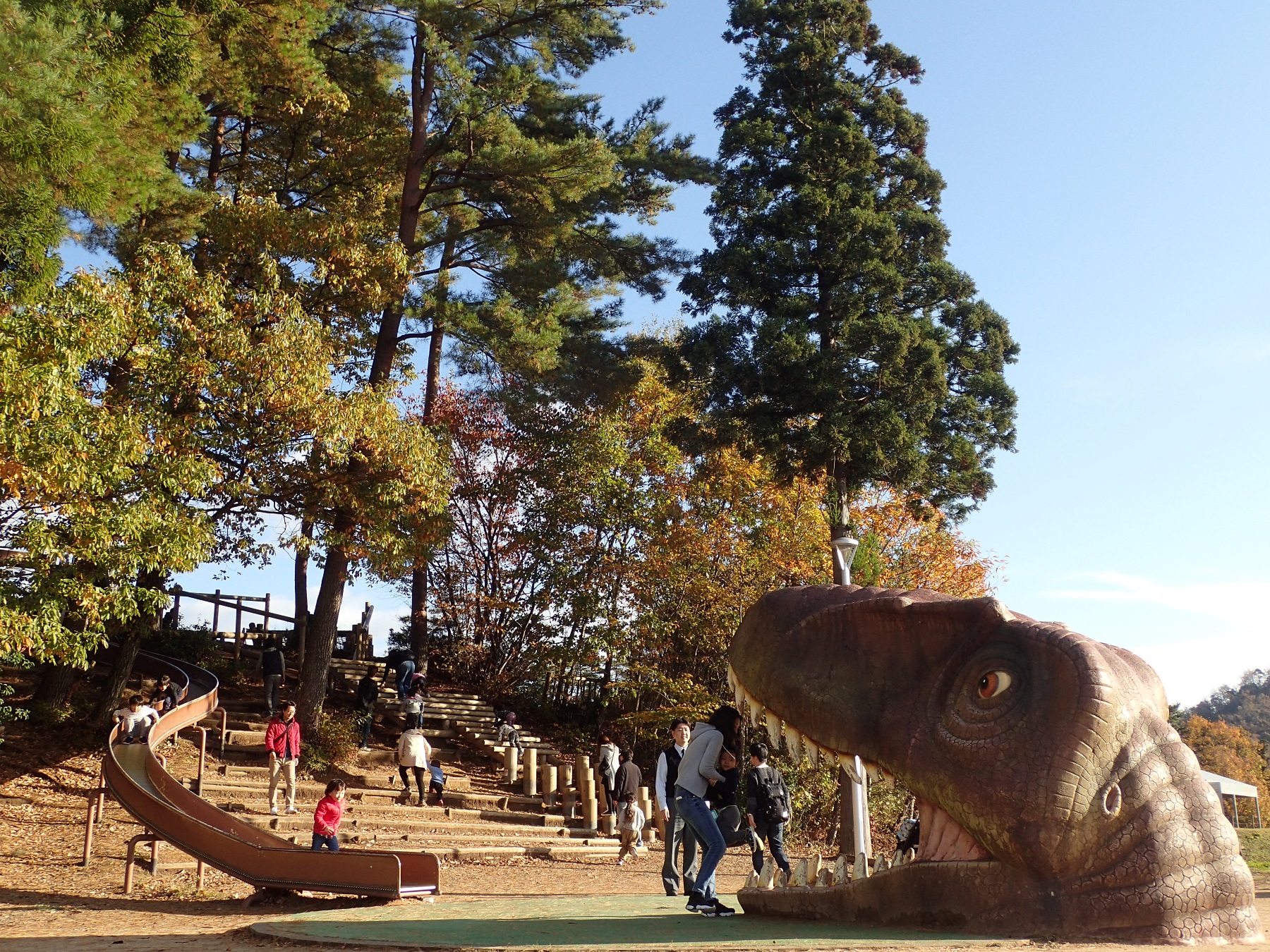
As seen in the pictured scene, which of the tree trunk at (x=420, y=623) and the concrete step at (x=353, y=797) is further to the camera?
the tree trunk at (x=420, y=623)

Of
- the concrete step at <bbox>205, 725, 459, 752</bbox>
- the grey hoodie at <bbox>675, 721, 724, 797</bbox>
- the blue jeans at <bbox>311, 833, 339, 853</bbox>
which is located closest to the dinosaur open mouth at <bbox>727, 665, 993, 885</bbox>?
the grey hoodie at <bbox>675, 721, 724, 797</bbox>

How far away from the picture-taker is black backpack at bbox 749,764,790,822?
10219 millimetres

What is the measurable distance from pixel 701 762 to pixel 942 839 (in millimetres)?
2382

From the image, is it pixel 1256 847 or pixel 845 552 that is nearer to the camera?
pixel 845 552

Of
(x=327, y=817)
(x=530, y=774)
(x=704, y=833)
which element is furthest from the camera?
(x=530, y=774)

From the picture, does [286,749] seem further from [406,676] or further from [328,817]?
[406,676]

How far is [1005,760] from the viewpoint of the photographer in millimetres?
5449

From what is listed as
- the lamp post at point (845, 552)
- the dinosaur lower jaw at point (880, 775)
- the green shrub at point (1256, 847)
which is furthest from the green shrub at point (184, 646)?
the green shrub at point (1256, 847)

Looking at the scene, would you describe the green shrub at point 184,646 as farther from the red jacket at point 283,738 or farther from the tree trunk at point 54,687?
the red jacket at point 283,738

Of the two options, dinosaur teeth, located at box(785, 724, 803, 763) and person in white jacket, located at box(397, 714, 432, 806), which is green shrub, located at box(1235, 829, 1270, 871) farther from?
dinosaur teeth, located at box(785, 724, 803, 763)

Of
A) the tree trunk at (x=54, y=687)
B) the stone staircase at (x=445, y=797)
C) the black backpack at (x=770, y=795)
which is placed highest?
the tree trunk at (x=54, y=687)

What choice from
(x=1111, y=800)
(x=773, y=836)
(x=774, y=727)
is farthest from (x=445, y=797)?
(x=1111, y=800)

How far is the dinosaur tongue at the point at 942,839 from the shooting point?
562 cm

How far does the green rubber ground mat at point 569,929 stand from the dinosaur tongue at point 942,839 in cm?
44
